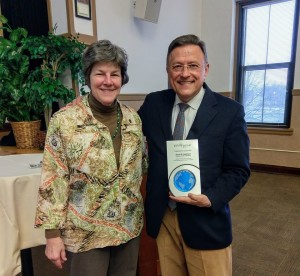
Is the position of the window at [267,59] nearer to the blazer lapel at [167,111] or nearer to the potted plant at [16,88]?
the blazer lapel at [167,111]

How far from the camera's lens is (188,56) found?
3.46ft

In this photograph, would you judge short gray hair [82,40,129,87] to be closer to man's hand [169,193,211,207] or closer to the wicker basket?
man's hand [169,193,211,207]

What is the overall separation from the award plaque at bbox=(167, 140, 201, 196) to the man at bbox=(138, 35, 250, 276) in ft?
0.10

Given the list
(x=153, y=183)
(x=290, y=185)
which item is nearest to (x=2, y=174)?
(x=153, y=183)

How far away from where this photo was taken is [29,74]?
5.92 ft

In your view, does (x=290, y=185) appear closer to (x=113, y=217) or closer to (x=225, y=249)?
(x=225, y=249)

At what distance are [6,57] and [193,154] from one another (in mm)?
1404

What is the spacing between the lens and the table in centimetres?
126

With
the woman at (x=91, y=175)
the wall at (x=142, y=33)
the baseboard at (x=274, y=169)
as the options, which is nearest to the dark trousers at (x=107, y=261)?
the woman at (x=91, y=175)

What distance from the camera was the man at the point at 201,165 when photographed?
103 cm

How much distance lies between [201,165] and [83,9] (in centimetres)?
182

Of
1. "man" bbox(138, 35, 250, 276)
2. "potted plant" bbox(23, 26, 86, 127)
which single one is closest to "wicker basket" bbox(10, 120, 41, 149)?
"potted plant" bbox(23, 26, 86, 127)

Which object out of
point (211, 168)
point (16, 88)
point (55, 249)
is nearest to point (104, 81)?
point (211, 168)

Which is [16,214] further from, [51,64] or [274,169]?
[274,169]
